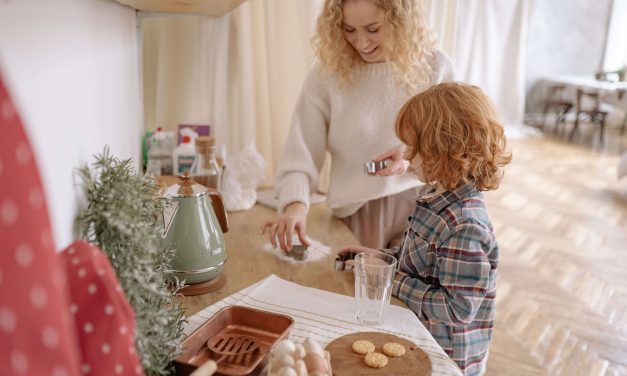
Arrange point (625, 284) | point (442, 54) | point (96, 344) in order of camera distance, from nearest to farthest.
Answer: point (96, 344)
point (442, 54)
point (625, 284)

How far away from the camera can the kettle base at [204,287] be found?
105 centimetres

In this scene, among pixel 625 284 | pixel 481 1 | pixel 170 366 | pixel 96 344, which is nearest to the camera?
pixel 96 344

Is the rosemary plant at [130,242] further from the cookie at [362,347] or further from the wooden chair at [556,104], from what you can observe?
the wooden chair at [556,104]

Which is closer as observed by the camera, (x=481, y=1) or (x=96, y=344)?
(x=96, y=344)

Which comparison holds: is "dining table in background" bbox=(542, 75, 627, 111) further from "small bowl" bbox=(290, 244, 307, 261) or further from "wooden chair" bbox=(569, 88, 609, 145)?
"small bowl" bbox=(290, 244, 307, 261)

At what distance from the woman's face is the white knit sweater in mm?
90

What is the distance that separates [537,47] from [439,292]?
7.76 meters

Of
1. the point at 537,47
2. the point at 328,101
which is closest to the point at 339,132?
the point at 328,101

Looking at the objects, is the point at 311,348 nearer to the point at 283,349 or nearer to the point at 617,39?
the point at 283,349

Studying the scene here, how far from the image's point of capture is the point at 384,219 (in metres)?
1.60

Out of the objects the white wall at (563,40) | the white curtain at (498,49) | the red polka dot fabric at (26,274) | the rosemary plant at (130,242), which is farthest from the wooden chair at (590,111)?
the red polka dot fabric at (26,274)

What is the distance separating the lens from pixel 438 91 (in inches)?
43.8

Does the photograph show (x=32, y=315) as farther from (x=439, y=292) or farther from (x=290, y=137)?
(x=290, y=137)

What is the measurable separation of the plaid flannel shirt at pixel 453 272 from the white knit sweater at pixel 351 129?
402 millimetres
